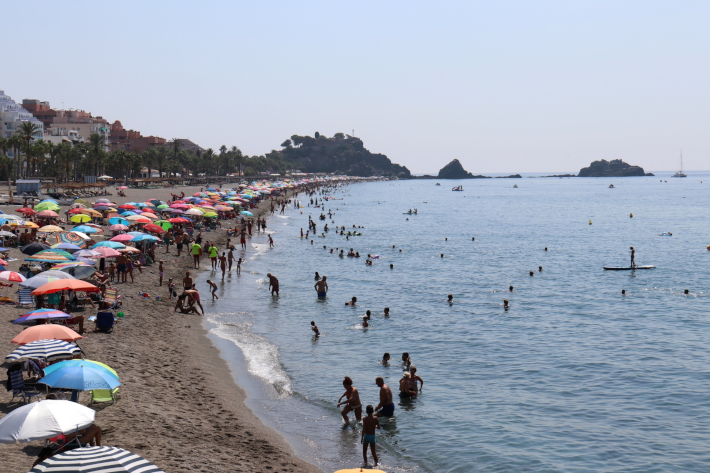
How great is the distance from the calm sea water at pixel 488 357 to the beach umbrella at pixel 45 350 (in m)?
4.51

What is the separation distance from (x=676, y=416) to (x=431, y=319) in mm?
11463

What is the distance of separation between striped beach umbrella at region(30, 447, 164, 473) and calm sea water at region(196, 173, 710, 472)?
5746 millimetres

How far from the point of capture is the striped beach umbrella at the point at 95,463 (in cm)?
663

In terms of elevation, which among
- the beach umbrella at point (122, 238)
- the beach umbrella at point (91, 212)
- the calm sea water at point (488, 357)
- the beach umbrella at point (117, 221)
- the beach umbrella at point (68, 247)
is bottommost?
the calm sea water at point (488, 357)

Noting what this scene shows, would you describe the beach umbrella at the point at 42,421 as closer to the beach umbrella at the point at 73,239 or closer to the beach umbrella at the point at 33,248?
the beach umbrella at the point at 33,248

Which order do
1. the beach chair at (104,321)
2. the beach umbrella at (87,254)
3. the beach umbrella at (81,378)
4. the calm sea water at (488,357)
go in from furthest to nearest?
the beach umbrella at (87,254)
the beach chair at (104,321)
the calm sea water at (488,357)
the beach umbrella at (81,378)

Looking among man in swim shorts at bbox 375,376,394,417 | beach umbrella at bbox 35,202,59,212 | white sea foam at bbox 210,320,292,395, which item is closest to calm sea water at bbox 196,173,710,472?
white sea foam at bbox 210,320,292,395

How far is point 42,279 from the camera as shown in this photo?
18.3 metres

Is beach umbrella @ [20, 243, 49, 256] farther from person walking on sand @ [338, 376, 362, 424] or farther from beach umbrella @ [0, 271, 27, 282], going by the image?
person walking on sand @ [338, 376, 362, 424]

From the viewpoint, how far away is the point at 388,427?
14.2 metres

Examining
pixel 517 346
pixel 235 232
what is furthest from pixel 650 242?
pixel 517 346

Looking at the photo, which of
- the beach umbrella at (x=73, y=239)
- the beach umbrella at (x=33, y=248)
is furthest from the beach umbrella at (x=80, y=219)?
the beach umbrella at (x=33, y=248)

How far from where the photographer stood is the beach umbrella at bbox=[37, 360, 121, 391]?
36.3ft

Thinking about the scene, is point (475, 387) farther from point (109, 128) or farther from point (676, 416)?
point (109, 128)
